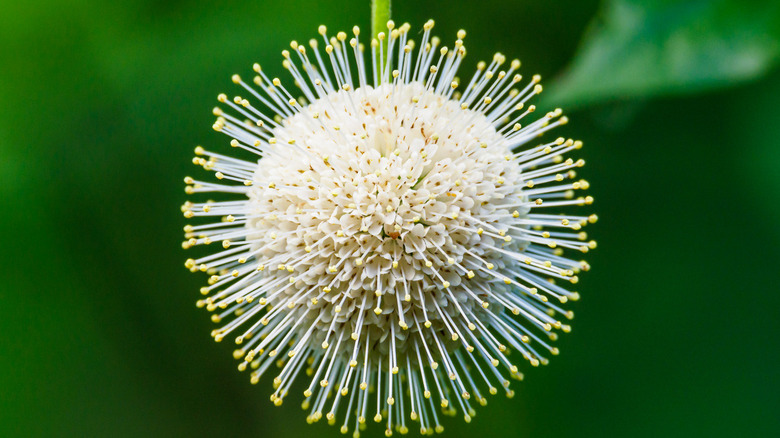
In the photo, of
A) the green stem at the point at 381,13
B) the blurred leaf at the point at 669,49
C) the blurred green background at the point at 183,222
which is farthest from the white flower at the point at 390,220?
the blurred green background at the point at 183,222

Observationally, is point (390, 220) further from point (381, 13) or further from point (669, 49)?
point (669, 49)

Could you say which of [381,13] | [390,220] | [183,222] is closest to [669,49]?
[381,13]

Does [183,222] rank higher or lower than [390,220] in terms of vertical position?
higher

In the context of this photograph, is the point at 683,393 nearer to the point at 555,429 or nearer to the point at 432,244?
the point at 555,429

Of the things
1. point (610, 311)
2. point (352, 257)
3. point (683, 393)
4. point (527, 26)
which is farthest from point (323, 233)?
point (683, 393)

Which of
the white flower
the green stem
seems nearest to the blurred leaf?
the white flower

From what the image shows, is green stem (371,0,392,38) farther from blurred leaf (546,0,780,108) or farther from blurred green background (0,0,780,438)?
blurred green background (0,0,780,438)
